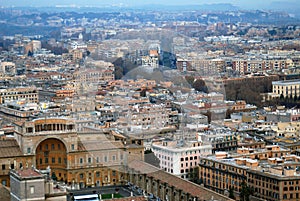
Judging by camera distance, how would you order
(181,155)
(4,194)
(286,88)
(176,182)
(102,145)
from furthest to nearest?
(286,88) → (181,155) → (176,182) → (102,145) → (4,194)

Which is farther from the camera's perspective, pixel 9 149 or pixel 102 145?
pixel 9 149

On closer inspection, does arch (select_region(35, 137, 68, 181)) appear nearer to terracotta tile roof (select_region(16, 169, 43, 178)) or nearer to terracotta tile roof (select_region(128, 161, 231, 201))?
terracotta tile roof (select_region(128, 161, 231, 201))

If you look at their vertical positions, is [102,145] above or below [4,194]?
above

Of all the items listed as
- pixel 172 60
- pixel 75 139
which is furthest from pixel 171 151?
pixel 172 60

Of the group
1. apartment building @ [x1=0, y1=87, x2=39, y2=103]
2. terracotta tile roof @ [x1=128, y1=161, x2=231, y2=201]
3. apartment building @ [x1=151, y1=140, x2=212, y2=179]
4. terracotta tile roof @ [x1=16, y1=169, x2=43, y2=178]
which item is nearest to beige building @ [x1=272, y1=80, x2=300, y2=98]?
apartment building @ [x1=0, y1=87, x2=39, y2=103]

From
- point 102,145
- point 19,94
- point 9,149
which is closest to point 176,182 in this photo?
point 102,145

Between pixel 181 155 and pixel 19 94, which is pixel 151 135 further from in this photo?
pixel 19 94

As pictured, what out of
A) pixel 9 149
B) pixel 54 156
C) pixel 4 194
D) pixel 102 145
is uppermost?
pixel 102 145
